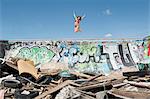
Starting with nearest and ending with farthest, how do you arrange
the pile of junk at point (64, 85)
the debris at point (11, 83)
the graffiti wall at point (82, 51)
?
the pile of junk at point (64, 85) → the debris at point (11, 83) → the graffiti wall at point (82, 51)

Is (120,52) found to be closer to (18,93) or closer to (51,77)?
(51,77)

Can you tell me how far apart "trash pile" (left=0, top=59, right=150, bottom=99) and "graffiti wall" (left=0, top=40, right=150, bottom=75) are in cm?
623

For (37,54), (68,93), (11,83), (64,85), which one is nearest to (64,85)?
(64,85)

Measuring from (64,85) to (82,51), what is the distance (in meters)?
11.1

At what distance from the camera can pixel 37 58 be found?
21891 millimetres

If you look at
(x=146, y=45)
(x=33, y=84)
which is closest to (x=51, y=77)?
(x=33, y=84)

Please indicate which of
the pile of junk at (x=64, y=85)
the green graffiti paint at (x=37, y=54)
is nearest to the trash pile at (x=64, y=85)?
the pile of junk at (x=64, y=85)

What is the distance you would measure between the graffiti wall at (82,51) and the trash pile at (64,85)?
6232 mm

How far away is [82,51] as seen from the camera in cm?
2200

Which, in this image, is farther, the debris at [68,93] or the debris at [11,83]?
the debris at [11,83]

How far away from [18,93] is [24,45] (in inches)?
450

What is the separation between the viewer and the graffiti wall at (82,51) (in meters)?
21.8

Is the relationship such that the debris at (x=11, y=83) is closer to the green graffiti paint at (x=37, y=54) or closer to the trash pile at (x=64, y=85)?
the trash pile at (x=64, y=85)

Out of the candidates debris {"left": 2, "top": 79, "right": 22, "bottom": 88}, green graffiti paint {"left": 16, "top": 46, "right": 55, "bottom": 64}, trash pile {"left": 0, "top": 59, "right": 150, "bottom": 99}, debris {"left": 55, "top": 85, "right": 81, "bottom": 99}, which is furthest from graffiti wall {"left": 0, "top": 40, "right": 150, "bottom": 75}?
debris {"left": 55, "top": 85, "right": 81, "bottom": 99}
